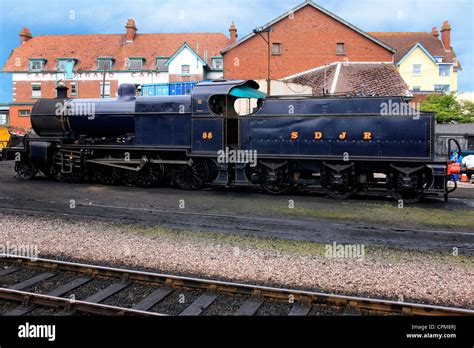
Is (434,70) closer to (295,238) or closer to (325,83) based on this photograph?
(325,83)

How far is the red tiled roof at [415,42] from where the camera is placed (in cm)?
5841

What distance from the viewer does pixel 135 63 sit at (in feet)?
170

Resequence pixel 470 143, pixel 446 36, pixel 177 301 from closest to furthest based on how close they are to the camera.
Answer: pixel 177 301
pixel 470 143
pixel 446 36

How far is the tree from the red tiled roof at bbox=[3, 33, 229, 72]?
26074 mm

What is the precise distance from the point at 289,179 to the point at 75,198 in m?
7.38

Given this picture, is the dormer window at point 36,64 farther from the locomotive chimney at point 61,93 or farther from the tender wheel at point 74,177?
the tender wheel at point 74,177


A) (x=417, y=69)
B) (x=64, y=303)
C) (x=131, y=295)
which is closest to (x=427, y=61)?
(x=417, y=69)

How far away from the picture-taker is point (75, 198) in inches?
546

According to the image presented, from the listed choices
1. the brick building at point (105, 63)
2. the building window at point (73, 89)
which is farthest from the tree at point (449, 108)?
the building window at point (73, 89)

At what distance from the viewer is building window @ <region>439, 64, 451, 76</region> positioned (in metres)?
58.3

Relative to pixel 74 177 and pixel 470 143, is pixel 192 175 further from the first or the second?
pixel 470 143

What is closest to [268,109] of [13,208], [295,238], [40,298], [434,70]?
[295,238]

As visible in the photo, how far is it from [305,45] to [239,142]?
2921cm

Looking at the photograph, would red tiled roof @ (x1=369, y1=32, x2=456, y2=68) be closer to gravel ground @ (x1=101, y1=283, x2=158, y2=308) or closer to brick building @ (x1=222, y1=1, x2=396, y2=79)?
brick building @ (x1=222, y1=1, x2=396, y2=79)
